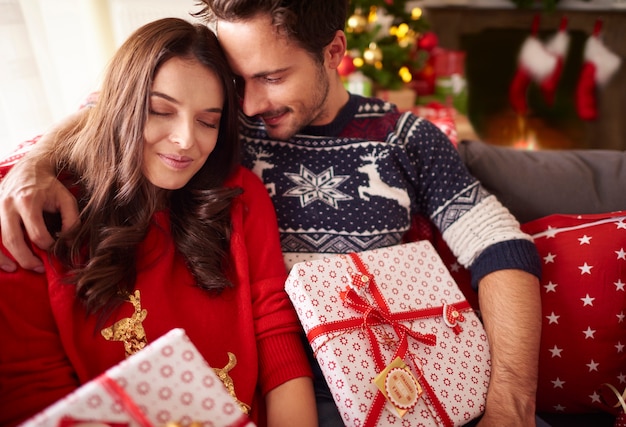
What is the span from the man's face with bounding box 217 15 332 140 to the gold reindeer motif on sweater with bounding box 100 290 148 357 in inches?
23.1

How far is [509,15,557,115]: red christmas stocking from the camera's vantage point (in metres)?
4.22

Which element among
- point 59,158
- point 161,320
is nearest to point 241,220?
point 161,320

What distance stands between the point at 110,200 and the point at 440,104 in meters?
2.26

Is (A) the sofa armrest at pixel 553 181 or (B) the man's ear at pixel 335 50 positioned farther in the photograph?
(A) the sofa armrest at pixel 553 181

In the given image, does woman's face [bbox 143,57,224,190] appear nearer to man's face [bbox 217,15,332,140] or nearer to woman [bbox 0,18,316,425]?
woman [bbox 0,18,316,425]

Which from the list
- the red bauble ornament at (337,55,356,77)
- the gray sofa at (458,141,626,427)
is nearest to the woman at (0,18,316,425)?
the gray sofa at (458,141,626,427)

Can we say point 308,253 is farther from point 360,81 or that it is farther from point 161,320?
point 360,81

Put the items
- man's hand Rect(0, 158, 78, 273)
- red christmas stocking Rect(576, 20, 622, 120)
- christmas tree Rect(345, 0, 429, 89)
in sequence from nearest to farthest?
man's hand Rect(0, 158, 78, 273), christmas tree Rect(345, 0, 429, 89), red christmas stocking Rect(576, 20, 622, 120)

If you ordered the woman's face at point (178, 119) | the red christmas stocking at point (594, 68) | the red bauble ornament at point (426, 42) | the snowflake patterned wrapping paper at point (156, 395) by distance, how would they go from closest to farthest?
the snowflake patterned wrapping paper at point (156, 395) → the woman's face at point (178, 119) → the red bauble ornament at point (426, 42) → the red christmas stocking at point (594, 68)

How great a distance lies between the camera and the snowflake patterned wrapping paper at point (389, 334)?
3.19 feet

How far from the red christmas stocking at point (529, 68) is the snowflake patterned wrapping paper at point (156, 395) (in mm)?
4149

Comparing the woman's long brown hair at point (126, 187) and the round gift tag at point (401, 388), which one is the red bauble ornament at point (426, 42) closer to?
the woman's long brown hair at point (126, 187)

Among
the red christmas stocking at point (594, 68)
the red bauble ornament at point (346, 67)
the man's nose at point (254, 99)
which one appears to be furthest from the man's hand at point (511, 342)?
the red christmas stocking at point (594, 68)

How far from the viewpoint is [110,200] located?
1.04 meters
